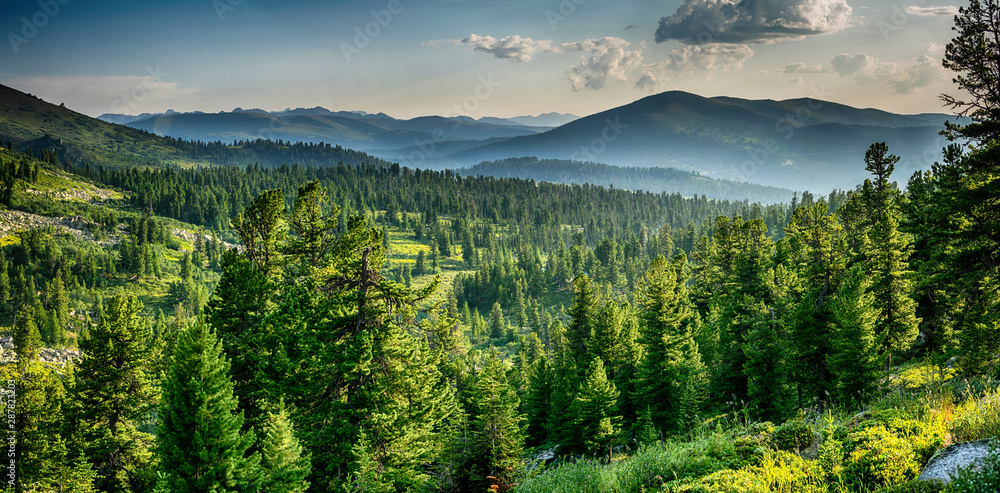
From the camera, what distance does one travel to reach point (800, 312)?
30.3 metres

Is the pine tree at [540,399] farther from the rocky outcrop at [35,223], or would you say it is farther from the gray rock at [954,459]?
the rocky outcrop at [35,223]

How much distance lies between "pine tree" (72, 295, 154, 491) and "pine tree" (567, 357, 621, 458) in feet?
87.2

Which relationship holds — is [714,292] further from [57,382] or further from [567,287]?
[567,287]

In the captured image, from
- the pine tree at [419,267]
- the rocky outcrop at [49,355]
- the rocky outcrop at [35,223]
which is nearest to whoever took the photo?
the rocky outcrop at [49,355]

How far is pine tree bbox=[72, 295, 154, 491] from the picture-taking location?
27.1 metres

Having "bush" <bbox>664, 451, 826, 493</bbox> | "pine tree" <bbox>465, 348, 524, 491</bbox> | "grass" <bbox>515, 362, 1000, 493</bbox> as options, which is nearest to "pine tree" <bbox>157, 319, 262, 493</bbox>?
"pine tree" <bbox>465, 348, 524, 491</bbox>

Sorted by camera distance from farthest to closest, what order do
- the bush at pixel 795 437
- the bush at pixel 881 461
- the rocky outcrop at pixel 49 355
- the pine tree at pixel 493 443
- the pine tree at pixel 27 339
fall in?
1. the rocky outcrop at pixel 49 355
2. the pine tree at pixel 27 339
3. the pine tree at pixel 493 443
4. the bush at pixel 795 437
5. the bush at pixel 881 461

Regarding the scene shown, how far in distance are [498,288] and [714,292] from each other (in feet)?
371

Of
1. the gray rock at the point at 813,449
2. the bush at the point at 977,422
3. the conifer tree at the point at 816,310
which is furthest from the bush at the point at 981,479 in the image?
the conifer tree at the point at 816,310

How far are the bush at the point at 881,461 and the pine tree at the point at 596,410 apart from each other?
2394 cm

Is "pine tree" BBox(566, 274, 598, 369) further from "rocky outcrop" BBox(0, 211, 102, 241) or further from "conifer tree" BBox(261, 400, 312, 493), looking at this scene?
"rocky outcrop" BBox(0, 211, 102, 241)

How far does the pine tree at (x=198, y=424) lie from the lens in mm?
17234

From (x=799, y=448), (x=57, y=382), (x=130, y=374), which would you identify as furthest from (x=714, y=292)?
(x=57, y=382)

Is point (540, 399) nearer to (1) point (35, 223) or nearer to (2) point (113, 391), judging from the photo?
(2) point (113, 391)
